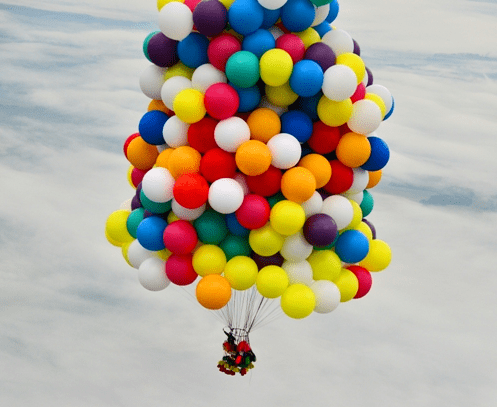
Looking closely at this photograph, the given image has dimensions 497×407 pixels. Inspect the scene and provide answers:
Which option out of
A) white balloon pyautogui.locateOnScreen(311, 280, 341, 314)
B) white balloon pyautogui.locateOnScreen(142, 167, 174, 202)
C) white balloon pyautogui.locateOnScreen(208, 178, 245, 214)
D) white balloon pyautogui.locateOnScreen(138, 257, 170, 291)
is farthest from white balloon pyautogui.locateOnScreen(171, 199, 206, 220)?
white balloon pyautogui.locateOnScreen(311, 280, 341, 314)

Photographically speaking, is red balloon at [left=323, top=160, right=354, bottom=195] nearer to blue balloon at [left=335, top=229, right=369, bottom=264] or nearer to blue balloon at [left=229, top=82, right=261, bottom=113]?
blue balloon at [left=335, top=229, right=369, bottom=264]

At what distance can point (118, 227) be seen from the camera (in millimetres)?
11438

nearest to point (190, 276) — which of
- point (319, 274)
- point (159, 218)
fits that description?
point (159, 218)

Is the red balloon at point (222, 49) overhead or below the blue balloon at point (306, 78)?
overhead

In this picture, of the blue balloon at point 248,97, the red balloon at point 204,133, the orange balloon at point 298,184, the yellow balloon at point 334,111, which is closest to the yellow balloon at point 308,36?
the yellow balloon at point 334,111

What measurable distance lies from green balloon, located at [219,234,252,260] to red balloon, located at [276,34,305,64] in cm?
216

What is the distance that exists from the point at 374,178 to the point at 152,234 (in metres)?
2.87

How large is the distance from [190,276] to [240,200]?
1.23 m

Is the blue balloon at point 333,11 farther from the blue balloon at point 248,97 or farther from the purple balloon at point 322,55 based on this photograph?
the blue balloon at point 248,97

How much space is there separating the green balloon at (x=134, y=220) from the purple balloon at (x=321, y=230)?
2184mm

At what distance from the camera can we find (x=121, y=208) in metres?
11.8

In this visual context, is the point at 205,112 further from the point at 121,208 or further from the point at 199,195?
the point at 121,208

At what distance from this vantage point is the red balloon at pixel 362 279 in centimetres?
1111

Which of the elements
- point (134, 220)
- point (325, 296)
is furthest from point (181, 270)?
point (325, 296)
